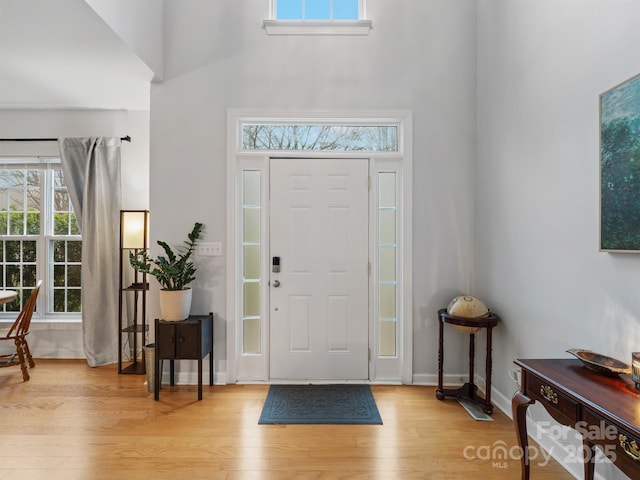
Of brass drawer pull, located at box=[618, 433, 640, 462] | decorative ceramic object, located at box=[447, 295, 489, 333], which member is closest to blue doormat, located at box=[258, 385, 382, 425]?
decorative ceramic object, located at box=[447, 295, 489, 333]

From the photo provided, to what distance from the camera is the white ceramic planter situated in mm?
2961

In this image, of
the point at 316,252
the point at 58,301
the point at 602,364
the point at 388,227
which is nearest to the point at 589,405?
the point at 602,364

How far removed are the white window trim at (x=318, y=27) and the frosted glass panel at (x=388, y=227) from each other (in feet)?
5.39

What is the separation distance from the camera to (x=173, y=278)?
9.84 feet

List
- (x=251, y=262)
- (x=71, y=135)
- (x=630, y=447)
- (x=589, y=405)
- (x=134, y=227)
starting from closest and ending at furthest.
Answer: (x=630, y=447) < (x=589, y=405) < (x=251, y=262) < (x=134, y=227) < (x=71, y=135)

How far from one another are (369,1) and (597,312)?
3.06 metres

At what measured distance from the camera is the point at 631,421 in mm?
1171

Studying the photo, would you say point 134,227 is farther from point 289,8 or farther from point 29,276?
point 289,8

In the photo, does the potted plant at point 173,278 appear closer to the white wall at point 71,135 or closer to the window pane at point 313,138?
the window pane at point 313,138

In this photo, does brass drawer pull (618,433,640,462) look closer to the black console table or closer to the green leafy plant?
the black console table

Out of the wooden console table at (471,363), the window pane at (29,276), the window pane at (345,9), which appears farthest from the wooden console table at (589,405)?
the window pane at (29,276)

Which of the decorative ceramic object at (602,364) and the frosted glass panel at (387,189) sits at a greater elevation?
the frosted glass panel at (387,189)

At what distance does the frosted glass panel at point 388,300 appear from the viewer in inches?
132

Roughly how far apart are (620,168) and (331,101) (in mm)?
2236
